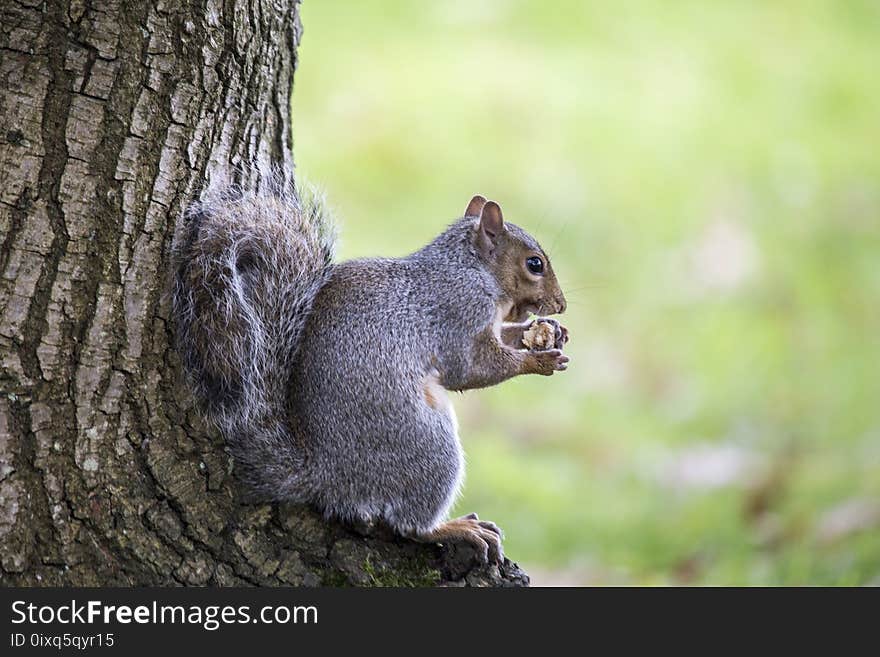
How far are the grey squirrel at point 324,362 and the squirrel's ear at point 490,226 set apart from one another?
21 centimetres

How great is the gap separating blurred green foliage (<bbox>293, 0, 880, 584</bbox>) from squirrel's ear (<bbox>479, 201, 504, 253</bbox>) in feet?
5.01

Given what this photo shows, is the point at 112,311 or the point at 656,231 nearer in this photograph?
the point at 112,311

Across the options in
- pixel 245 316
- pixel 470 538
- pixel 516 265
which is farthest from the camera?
pixel 516 265

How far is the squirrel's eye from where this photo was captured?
2283 mm

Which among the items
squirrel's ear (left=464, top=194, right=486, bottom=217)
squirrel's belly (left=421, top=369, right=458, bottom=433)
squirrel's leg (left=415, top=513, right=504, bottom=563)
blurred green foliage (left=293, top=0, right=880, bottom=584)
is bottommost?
squirrel's leg (left=415, top=513, right=504, bottom=563)

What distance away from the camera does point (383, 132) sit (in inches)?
212

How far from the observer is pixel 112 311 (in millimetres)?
1727

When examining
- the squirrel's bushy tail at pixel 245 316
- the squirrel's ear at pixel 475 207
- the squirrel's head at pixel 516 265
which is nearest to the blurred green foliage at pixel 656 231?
→ the squirrel's head at pixel 516 265

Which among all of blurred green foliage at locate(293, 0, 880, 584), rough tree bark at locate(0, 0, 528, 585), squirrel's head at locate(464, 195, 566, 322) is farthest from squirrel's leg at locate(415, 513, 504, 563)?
blurred green foliage at locate(293, 0, 880, 584)

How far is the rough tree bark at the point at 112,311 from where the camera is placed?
1664 mm

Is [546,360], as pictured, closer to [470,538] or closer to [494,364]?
[494,364]

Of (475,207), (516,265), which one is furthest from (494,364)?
(475,207)

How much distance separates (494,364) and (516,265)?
296mm

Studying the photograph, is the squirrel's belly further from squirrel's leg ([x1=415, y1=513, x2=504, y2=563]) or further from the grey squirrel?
squirrel's leg ([x1=415, y1=513, x2=504, y2=563])
